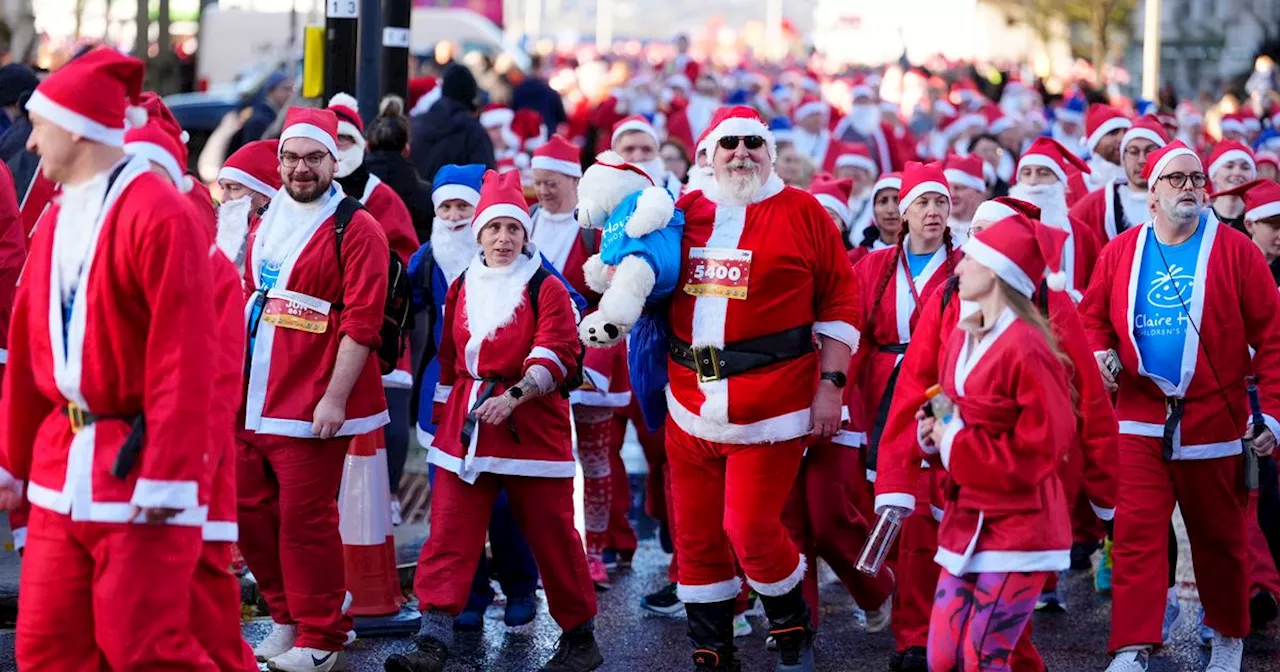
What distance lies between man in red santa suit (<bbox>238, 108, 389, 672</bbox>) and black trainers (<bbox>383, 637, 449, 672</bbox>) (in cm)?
29

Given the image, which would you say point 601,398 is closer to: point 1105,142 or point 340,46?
point 340,46

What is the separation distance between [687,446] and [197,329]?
8.12 feet

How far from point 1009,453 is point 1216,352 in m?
2.05

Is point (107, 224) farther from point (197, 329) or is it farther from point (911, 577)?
point (911, 577)

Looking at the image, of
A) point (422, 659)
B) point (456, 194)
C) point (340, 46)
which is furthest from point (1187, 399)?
point (340, 46)

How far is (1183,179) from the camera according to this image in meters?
7.50

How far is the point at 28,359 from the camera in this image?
17.3ft

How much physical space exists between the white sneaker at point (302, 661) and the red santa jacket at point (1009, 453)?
2.51m

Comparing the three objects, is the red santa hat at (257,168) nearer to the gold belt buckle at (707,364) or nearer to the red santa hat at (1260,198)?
the gold belt buckle at (707,364)

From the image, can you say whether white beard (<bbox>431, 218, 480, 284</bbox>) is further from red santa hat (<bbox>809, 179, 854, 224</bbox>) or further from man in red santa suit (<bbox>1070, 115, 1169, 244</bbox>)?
man in red santa suit (<bbox>1070, 115, 1169, 244</bbox>)

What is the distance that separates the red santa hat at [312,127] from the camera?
23.7 feet

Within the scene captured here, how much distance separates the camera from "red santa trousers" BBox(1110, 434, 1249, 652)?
23.9 feet

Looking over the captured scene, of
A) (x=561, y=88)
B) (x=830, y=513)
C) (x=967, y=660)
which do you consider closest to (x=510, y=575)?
(x=830, y=513)

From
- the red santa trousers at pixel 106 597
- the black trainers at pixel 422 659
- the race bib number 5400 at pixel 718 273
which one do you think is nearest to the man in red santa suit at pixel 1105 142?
the race bib number 5400 at pixel 718 273
